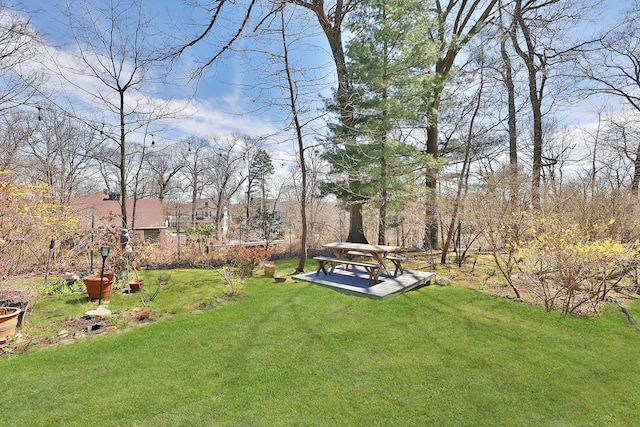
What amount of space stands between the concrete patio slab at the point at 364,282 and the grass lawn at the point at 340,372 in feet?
2.65

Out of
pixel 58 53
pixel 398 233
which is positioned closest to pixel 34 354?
pixel 58 53

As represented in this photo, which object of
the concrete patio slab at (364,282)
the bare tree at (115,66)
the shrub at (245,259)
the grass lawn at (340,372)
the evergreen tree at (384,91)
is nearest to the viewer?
the grass lawn at (340,372)

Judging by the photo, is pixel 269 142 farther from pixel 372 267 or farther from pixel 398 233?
pixel 398 233

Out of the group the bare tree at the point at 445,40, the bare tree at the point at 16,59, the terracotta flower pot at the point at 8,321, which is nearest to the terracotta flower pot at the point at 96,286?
the terracotta flower pot at the point at 8,321

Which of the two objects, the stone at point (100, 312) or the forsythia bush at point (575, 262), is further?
the stone at point (100, 312)

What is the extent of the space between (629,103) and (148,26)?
1474 centimetres

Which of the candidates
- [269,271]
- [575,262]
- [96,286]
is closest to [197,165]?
[269,271]

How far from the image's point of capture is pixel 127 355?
2.97 metres

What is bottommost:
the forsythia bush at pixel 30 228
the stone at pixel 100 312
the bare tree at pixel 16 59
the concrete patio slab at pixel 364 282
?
the stone at pixel 100 312

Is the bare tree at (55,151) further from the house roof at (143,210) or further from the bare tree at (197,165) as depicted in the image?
the bare tree at (197,165)

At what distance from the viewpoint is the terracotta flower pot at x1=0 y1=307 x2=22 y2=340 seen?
123 inches

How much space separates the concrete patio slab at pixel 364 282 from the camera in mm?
4970

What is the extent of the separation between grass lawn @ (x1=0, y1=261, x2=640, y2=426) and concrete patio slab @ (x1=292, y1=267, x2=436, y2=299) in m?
0.81

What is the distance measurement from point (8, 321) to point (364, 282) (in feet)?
16.0
